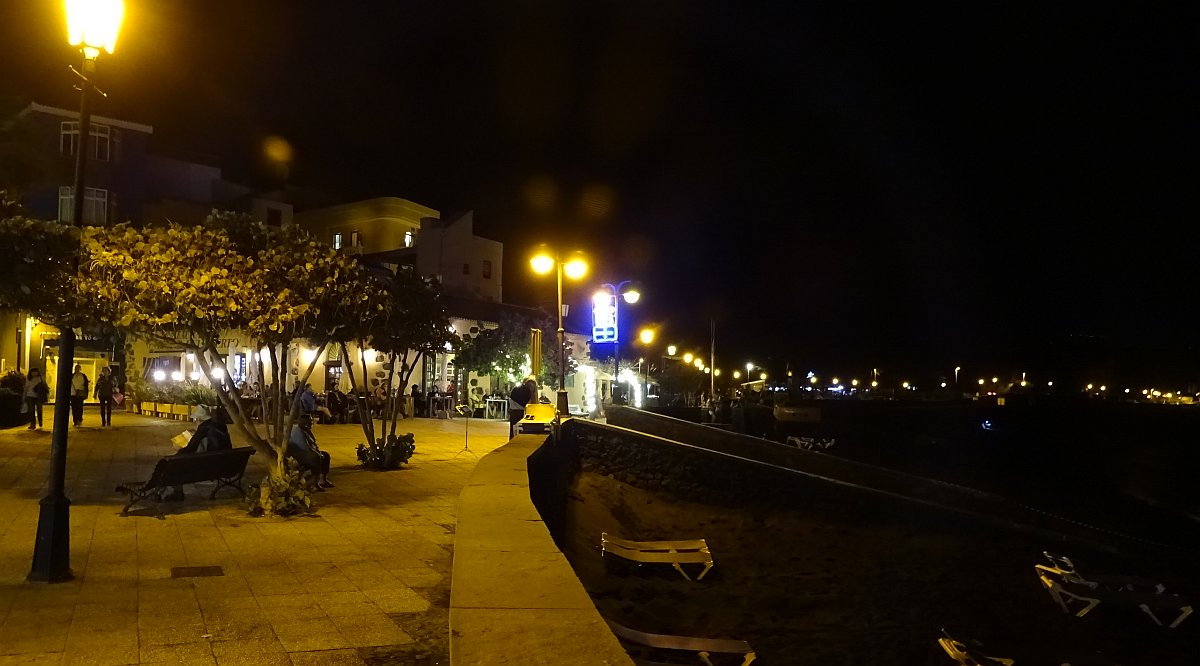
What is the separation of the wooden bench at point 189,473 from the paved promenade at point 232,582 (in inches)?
8.0

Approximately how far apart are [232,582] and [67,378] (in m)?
2.02

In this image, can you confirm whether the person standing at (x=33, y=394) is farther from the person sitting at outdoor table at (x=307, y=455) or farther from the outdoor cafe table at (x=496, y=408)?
the outdoor cafe table at (x=496, y=408)

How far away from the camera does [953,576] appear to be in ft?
51.4

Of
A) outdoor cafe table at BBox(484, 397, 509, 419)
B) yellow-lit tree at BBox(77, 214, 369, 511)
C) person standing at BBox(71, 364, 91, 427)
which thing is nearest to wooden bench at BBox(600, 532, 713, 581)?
yellow-lit tree at BBox(77, 214, 369, 511)

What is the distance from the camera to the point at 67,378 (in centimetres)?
669

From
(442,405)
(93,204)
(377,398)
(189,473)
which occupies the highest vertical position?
(93,204)

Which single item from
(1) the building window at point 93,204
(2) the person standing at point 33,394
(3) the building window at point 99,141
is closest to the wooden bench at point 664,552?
(2) the person standing at point 33,394

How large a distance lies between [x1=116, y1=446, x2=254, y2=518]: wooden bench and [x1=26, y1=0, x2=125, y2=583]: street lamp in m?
3.05

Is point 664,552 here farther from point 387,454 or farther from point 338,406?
point 338,406

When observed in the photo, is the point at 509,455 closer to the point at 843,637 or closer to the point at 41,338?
the point at 843,637

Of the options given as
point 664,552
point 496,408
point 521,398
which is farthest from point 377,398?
point 664,552

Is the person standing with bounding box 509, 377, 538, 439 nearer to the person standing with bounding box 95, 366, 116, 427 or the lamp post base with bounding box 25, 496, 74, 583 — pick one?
the person standing with bounding box 95, 366, 116, 427

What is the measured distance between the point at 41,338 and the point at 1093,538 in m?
33.0

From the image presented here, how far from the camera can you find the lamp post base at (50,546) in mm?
6379
